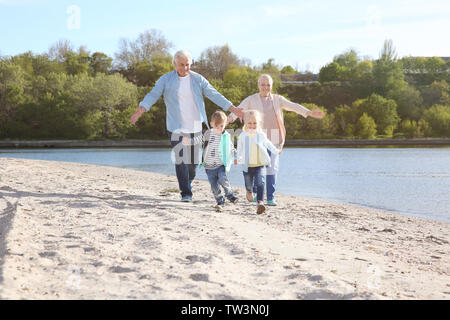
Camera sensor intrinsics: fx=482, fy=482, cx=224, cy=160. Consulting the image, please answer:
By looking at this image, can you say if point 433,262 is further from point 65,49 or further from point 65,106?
point 65,49

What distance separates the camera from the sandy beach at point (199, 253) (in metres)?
3.24

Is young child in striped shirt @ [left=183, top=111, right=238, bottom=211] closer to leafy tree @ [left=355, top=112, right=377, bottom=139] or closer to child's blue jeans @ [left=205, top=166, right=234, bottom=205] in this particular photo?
child's blue jeans @ [left=205, top=166, right=234, bottom=205]

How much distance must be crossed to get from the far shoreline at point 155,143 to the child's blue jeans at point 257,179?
43.8 meters

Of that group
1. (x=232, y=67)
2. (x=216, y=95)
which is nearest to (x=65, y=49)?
(x=232, y=67)

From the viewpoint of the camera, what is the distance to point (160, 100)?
5878 centimetres

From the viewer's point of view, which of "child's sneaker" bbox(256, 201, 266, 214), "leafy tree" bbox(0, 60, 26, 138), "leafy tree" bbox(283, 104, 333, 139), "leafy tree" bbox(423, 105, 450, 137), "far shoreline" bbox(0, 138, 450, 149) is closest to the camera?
"child's sneaker" bbox(256, 201, 266, 214)

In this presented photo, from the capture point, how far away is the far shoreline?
51.3 metres

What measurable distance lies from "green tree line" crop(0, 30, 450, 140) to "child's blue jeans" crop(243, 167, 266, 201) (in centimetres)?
4840

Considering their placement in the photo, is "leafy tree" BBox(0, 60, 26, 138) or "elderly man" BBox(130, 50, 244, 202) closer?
"elderly man" BBox(130, 50, 244, 202)

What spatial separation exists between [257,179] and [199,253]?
2.80 m

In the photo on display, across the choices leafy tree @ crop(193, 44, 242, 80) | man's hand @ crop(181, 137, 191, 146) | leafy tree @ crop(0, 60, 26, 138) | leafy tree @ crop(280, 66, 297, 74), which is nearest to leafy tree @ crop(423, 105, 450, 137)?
leafy tree @ crop(193, 44, 242, 80)

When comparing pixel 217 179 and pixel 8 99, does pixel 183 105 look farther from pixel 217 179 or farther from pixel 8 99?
pixel 8 99

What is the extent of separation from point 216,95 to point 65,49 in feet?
262

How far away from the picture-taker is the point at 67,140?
53.1 metres
